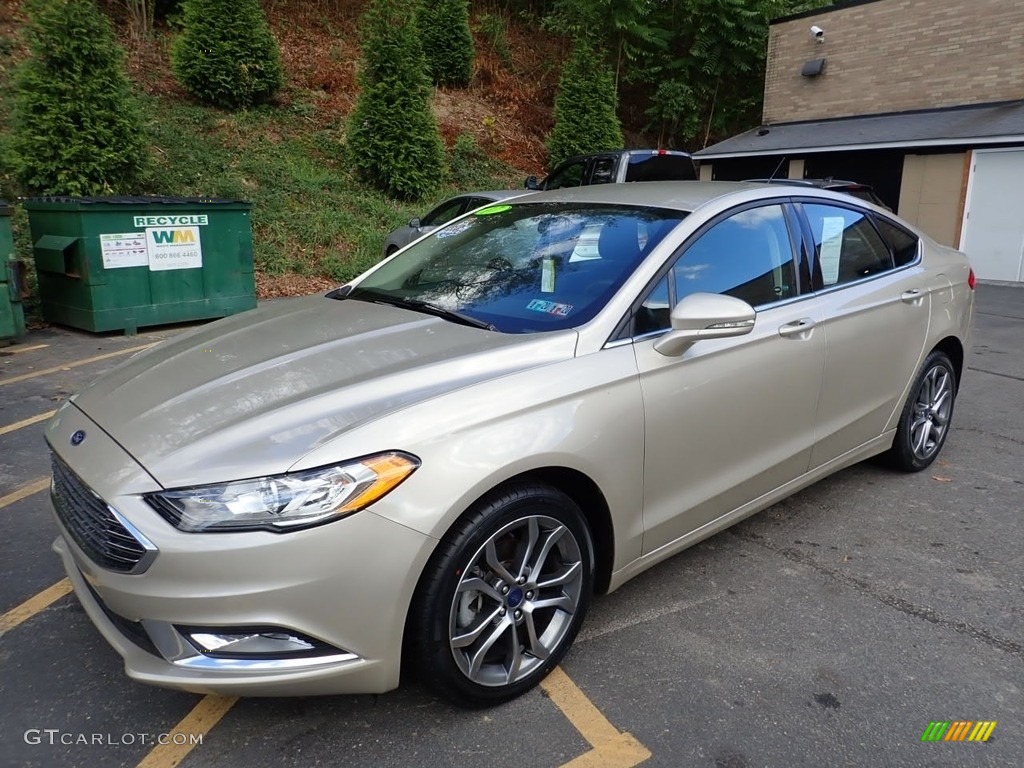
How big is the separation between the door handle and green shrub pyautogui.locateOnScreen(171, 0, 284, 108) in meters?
14.3

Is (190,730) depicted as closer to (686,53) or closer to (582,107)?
(582,107)

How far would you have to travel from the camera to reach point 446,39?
Result: 742 inches

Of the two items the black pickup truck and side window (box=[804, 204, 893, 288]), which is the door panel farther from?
the black pickup truck

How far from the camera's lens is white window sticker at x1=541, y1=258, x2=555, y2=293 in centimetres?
299

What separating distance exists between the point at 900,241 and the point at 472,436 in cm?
319

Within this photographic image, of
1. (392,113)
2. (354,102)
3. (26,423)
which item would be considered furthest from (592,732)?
(354,102)

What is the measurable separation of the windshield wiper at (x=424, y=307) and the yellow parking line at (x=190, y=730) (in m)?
1.53

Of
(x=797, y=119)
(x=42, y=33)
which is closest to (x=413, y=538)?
(x=42, y=33)

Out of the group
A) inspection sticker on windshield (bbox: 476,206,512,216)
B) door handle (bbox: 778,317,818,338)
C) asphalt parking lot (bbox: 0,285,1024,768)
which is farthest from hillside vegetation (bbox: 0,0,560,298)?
door handle (bbox: 778,317,818,338)

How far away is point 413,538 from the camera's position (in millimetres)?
2078

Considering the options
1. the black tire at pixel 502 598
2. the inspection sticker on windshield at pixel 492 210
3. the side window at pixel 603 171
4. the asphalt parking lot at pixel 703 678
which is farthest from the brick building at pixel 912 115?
the black tire at pixel 502 598

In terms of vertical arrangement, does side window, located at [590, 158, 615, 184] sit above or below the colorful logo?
above

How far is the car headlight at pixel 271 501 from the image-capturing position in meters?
2.00

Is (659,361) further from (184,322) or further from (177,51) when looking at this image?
(177,51)
